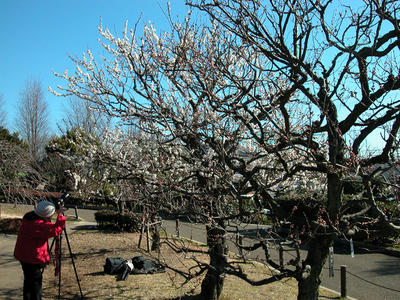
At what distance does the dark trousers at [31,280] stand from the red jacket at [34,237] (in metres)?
0.12

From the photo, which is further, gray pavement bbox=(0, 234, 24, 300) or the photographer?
gray pavement bbox=(0, 234, 24, 300)

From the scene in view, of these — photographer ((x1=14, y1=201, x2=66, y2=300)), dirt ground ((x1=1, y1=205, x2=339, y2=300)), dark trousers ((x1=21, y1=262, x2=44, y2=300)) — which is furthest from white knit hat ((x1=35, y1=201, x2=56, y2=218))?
dirt ground ((x1=1, y1=205, x2=339, y2=300))

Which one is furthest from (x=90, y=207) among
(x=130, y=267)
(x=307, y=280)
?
(x=307, y=280)

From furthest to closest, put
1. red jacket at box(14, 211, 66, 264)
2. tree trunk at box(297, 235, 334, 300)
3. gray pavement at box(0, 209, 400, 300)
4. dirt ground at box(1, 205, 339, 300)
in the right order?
gray pavement at box(0, 209, 400, 300), dirt ground at box(1, 205, 339, 300), red jacket at box(14, 211, 66, 264), tree trunk at box(297, 235, 334, 300)

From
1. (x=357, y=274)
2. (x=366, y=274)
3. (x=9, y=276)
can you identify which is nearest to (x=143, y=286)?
(x=9, y=276)

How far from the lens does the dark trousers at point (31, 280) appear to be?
5160 mm

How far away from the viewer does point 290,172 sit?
165 inches

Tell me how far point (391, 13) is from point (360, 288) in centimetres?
584

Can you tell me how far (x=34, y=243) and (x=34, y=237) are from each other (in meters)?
0.10

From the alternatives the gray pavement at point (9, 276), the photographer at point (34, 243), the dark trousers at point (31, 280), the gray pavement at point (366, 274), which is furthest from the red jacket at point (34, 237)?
the gray pavement at point (366, 274)

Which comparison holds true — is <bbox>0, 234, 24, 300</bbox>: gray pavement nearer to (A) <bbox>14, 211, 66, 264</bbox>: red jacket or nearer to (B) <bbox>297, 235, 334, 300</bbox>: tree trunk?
(A) <bbox>14, 211, 66, 264</bbox>: red jacket

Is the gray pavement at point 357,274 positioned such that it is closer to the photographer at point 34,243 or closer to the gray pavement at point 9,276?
the gray pavement at point 9,276

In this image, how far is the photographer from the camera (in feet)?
16.8

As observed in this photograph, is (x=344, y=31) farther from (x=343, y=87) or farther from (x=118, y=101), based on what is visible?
(x=118, y=101)
